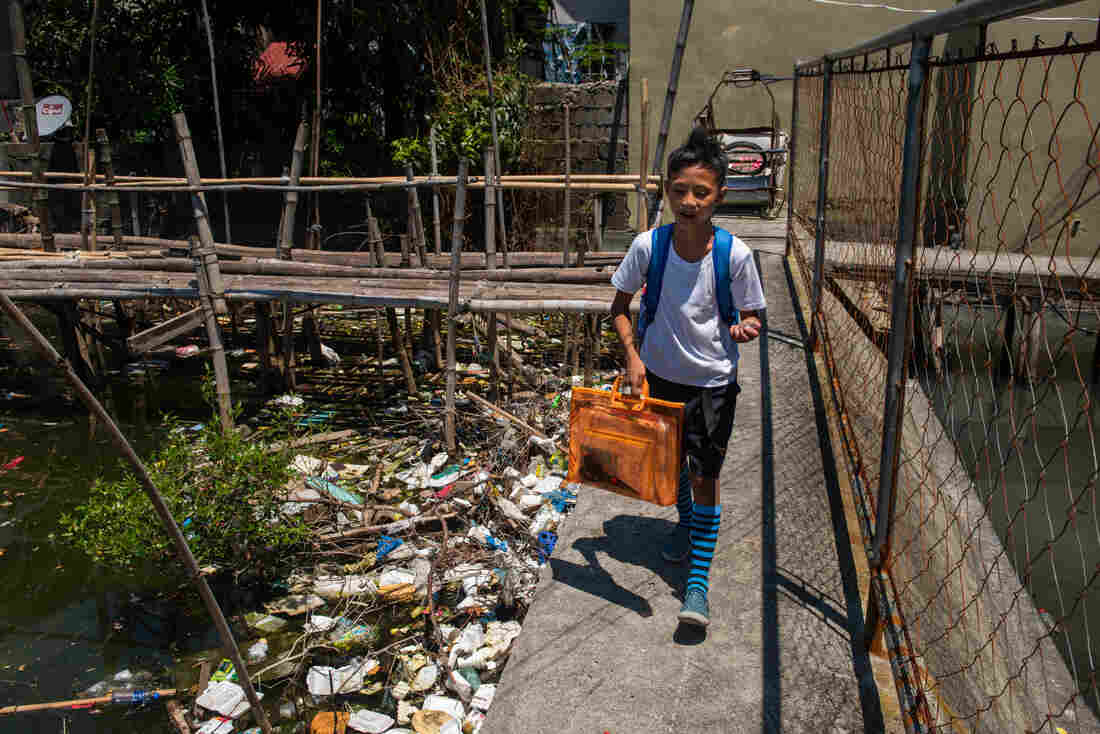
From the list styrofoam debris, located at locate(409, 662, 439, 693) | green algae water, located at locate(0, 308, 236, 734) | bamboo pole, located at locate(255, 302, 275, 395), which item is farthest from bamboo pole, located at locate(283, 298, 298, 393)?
styrofoam debris, located at locate(409, 662, 439, 693)

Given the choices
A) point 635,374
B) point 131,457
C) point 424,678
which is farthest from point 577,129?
point 131,457

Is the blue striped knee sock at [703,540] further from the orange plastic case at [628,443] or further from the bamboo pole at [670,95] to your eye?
the bamboo pole at [670,95]

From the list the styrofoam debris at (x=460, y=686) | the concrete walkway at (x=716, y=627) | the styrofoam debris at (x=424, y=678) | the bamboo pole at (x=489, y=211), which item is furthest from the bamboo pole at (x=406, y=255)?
the styrofoam debris at (x=460, y=686)

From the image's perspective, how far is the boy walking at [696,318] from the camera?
2432 millimetres

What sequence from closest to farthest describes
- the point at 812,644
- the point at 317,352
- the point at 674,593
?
the point at 812,644 < the point at 674,593 < the point at 317,352

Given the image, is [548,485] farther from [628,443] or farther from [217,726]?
[628,443]

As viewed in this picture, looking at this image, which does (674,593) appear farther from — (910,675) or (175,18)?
(175,18)

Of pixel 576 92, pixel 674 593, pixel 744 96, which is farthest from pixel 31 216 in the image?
pixel 674 593

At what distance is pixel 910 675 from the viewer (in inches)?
82.0

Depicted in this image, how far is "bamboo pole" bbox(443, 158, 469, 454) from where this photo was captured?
5.15 meters

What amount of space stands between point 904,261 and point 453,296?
139 inches

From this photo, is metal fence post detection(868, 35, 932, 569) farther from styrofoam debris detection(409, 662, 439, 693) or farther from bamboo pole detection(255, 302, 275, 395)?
bamboo pole detection(255, 302, 275, 395)

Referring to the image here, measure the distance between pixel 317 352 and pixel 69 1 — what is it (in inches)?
277

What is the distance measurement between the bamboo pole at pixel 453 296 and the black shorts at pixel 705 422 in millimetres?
2721
